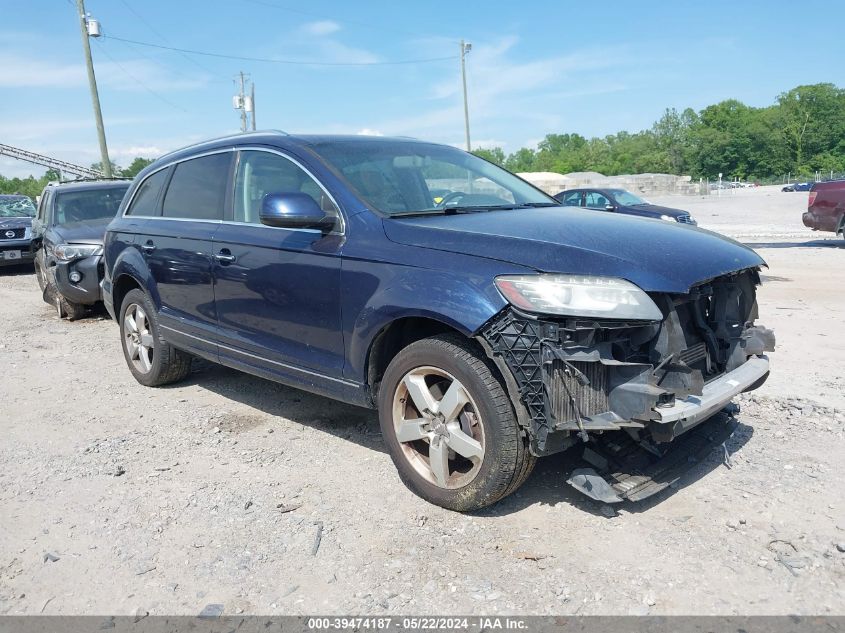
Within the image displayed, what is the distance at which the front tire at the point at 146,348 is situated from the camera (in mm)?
5637

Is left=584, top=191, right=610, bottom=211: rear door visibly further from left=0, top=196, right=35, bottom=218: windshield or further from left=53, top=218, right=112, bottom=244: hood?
left=0, top=196, right=35, bottom=218: windshield

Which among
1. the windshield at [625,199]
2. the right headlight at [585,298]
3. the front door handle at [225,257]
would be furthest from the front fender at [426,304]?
the windshield at [625,199]

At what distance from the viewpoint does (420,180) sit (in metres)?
4.30

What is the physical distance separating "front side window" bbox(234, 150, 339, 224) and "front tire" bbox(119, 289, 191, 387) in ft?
4.79

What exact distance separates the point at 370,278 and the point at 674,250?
1484mm

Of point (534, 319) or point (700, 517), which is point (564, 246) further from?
point (700, 517)

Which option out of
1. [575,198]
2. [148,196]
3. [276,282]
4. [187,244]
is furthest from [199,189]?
[575,198]

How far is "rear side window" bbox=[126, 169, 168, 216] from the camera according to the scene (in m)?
5.66

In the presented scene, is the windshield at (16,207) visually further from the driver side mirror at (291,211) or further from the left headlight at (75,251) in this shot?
the driver side mirror at (291,211)

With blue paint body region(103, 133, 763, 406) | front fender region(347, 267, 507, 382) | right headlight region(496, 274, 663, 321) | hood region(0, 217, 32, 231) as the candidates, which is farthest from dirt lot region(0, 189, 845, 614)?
hood region(0, 217, 32, 231)

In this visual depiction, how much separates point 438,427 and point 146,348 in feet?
11.3

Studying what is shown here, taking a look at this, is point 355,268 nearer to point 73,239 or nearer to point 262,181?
point 262,181

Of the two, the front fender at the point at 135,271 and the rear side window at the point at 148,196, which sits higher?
the rear side window at the point at 148,196

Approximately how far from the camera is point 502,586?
2.91 m
